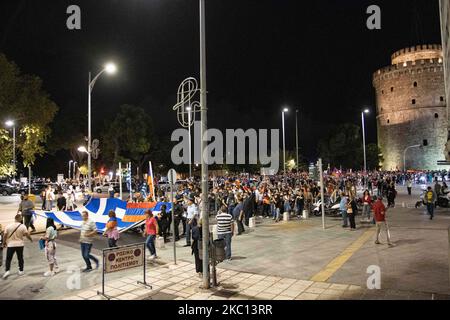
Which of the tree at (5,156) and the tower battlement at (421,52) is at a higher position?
the tower battlement at (421,52)

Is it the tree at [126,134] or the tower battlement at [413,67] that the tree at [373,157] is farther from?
the tree at [126,134]

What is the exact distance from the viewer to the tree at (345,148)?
70750 mm

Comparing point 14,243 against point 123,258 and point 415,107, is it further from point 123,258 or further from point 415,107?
point 415,107

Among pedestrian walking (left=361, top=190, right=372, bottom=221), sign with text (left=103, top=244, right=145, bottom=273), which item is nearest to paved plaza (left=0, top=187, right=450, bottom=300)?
sign with text (left=103, top=244, right=145, bottom=273)

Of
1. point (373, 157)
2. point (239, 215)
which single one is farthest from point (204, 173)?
point (373, 157)

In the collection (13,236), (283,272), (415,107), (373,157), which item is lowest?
(283,272)

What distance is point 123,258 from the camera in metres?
8.47

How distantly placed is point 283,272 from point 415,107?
72.5 meters

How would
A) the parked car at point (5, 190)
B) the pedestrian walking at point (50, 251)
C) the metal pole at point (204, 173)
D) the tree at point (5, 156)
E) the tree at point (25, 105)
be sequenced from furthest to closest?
the parked car at point (5, 190), the tree at point (5, 156), the tree at point (25, 105), the pedestrian walking at point (50, 251), the metal pole at point (204, 173)

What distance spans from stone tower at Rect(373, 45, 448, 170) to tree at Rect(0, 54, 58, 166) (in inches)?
2574

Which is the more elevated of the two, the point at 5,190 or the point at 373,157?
the point at 373,157

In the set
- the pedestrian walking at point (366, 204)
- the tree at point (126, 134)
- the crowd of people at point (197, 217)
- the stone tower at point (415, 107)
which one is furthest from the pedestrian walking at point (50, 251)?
the stone tower at point (415, 107)

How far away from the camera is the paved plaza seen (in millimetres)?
8055

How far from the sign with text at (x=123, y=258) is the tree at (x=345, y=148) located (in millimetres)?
66820
